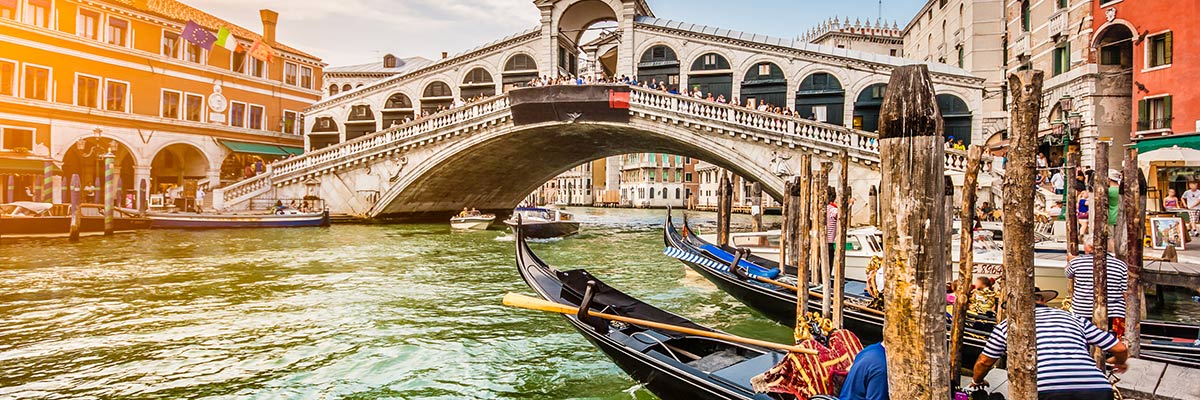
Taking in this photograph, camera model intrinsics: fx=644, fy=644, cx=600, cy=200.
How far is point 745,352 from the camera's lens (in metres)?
4.05

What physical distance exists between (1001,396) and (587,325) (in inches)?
94.3

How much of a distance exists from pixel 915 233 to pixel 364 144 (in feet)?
52.9

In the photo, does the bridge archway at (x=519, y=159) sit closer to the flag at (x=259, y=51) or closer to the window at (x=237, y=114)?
the flag at (x=259, y=51)

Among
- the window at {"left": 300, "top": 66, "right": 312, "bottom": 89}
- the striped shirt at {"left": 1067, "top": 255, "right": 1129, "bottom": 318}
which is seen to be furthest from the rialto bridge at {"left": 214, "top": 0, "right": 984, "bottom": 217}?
the striped shirt at {"left": 1067, "top": 255, "right": 1129, "bottom": 318}

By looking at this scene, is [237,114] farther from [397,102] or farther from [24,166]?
[24,166]

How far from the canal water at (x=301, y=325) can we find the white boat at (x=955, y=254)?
1052mm

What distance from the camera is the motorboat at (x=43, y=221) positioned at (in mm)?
12383

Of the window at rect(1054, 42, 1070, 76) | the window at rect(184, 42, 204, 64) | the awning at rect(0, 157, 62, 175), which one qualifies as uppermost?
the window at rect(184, 42, 204, 64)

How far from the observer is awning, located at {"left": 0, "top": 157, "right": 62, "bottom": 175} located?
15.6 meters

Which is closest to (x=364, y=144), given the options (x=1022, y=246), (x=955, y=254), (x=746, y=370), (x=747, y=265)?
(x=747, y=265)

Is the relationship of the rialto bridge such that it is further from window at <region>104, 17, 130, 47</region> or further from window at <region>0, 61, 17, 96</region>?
window at <region>0, 61, 17, 96</region>

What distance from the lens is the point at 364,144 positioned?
16656 mm

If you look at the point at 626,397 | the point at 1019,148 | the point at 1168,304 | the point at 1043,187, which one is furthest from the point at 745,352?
the point at 1043,187

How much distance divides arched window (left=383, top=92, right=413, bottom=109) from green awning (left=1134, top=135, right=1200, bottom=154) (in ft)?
57.2
